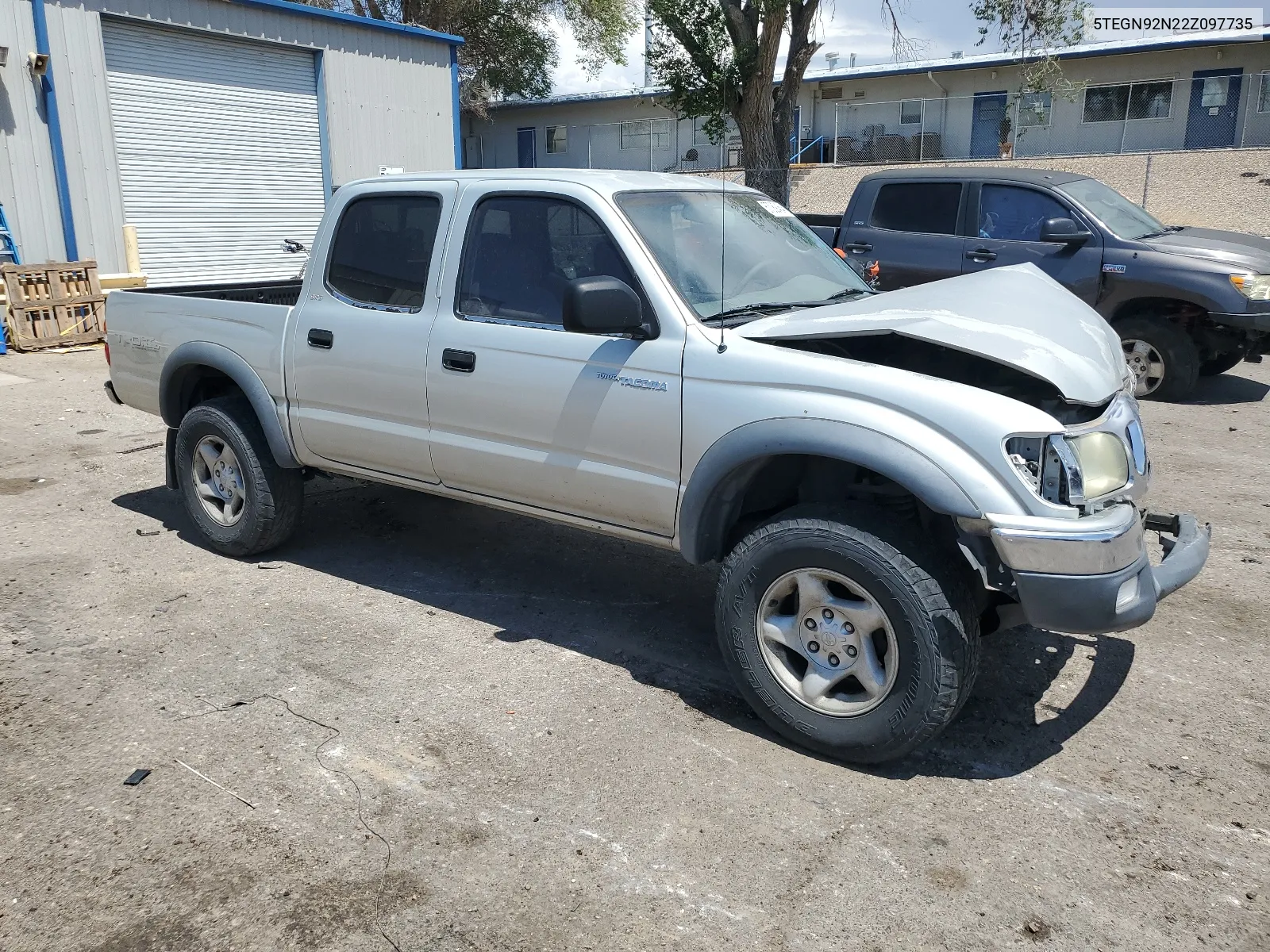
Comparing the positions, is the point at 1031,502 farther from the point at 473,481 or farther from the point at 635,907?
the point at 473,481

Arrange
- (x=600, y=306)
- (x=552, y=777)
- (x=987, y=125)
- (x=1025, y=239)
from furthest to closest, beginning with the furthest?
(x=987, y=125) < (x=1025, y=239) < (x=600, y=306) < (x=552, y=777)

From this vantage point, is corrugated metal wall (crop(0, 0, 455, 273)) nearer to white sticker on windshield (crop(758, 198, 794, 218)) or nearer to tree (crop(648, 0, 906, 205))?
tree (crop(648, 0, 906, 205))

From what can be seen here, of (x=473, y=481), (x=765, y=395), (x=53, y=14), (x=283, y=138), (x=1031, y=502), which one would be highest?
(x=53, y=14)

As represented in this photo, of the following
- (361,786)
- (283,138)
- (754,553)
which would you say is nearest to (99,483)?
(361,786)

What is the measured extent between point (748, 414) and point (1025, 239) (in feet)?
24.1

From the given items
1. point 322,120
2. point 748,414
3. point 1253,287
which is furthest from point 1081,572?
point 322,120

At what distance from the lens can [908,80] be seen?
33312mm

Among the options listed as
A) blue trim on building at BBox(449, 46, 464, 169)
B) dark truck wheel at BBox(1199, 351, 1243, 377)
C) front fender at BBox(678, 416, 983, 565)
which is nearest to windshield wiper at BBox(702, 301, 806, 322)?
front fender at BBox(678, 416, 983, 565)

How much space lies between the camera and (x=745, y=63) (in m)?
18.4

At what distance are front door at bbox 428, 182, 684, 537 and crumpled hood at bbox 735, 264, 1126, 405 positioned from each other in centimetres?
52

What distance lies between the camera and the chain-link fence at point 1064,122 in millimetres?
28125

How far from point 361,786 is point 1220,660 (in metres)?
3.52

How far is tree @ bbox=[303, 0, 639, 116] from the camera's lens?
34.9 metres

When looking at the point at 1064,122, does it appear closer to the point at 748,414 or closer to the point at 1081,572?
the point at 748,414
